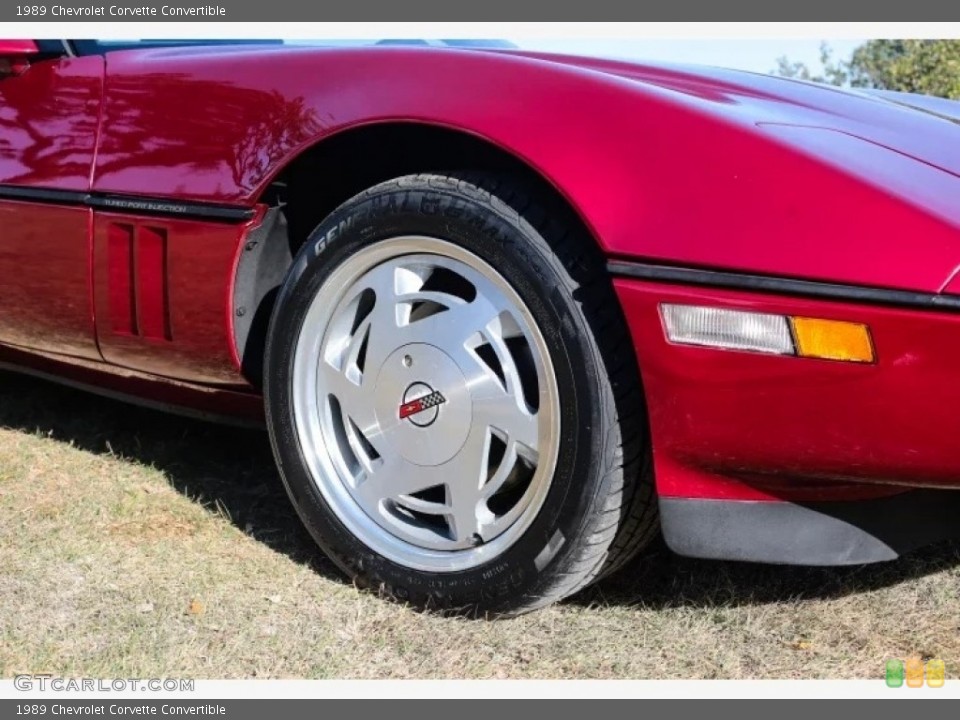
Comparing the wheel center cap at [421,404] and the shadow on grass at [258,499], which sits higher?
the wheel center cap at [421,404]

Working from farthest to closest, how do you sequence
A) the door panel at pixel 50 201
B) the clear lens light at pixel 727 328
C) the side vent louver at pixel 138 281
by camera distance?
the door panel at pixel 50 201 < the side vent louver at pixel 138 281 < the clear lens light at pixel 727 328

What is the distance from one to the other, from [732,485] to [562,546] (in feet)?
1.05

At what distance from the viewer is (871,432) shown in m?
1.82

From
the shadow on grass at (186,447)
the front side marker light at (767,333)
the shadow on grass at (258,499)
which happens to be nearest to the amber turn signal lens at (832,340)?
the front side marker light at (767,333)

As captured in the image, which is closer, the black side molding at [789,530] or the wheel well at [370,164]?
the black side molding at [789,530]

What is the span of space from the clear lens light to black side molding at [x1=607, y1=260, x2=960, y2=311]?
0.14ft

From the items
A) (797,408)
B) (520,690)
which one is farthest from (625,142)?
(520,690)

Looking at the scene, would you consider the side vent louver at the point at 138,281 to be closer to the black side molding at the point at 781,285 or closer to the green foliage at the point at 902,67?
the black side molding at the point at 781,285

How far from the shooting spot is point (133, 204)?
2.62 meters

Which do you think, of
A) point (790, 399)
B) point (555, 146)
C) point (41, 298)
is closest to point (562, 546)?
point (790, 399)

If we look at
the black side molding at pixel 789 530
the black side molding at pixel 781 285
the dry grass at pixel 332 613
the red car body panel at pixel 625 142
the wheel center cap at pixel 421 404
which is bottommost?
the dry grass at pixel 332 613

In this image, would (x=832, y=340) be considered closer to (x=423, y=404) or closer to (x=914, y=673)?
(x=914, y=673)

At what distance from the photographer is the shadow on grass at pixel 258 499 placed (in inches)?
93.4

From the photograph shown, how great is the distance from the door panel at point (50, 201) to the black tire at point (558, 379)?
0.75 meters
